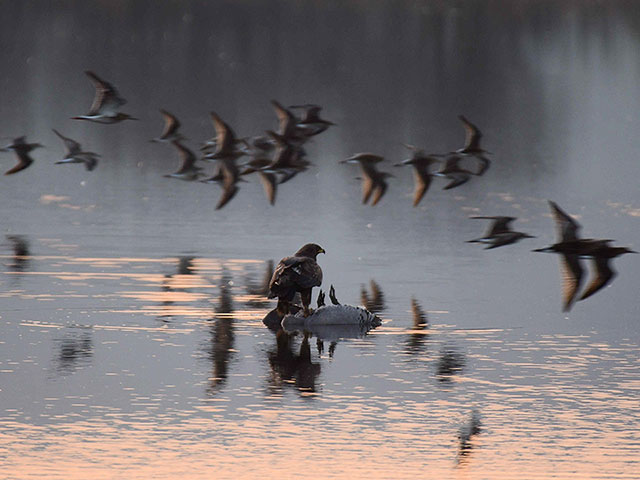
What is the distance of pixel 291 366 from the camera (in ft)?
58.9

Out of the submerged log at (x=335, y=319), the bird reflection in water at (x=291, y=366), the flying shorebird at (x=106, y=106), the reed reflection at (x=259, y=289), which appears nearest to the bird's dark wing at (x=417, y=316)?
the submerged log at (x=335, y=319)

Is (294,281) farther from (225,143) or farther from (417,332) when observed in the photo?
(225,143)

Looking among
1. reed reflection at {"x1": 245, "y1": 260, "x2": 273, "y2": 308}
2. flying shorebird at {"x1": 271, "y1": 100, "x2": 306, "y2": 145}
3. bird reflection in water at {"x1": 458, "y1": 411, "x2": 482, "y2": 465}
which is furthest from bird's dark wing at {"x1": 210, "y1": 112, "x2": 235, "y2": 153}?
bird reflection in water at {"x1": 458, "y1": 411, "x2": 482, "y2": 465}

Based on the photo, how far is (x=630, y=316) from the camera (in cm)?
2153

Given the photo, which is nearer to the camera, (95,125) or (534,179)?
(534,179)

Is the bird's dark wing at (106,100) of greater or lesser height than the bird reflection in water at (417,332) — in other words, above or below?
above

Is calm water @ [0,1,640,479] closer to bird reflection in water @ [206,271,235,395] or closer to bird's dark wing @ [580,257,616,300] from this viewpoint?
bird reflection in water @ [206,271,235,395]

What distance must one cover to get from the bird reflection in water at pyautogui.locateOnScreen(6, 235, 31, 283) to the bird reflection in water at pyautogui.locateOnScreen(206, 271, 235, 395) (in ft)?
9.84

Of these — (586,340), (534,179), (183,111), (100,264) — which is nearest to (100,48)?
(183,111)

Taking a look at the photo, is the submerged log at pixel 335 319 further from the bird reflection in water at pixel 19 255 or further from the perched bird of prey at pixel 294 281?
the bird reflection in water at pixel 19 255

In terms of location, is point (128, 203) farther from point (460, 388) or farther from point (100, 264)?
point (460, 388)

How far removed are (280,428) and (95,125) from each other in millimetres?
40638

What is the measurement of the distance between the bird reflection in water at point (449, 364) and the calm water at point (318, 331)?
0.17ft

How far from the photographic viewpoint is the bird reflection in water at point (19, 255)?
24.6m
